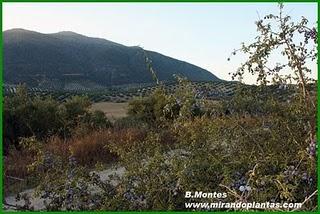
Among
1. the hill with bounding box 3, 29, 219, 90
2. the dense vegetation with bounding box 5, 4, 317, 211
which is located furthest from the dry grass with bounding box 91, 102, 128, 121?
the hill with bounding box 3, 29, 219, 90

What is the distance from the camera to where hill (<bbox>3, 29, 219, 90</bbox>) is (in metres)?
79.8

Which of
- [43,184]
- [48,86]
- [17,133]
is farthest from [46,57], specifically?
[43,184]

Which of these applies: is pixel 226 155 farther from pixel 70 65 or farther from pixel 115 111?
pixel 70 65

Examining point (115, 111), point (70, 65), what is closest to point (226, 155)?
point (115, 111)

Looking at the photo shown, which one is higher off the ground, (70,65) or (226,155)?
(226,155)

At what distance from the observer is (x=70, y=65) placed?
102375 millimetres

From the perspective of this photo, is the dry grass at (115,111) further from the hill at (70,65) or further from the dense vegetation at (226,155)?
the hill at (70,65)

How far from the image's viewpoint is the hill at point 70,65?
79750 millimetres

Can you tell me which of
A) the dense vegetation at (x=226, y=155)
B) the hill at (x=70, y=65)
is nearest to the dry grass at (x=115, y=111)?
the dense vegetation at (x=226, y=155)

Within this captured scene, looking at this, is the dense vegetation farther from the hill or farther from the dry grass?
the hill

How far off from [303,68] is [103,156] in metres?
5.76

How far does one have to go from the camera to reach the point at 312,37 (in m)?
4.69

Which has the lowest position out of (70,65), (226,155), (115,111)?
(70,65)

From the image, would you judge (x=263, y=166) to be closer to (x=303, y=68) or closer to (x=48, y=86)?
(x=303, y=68)
